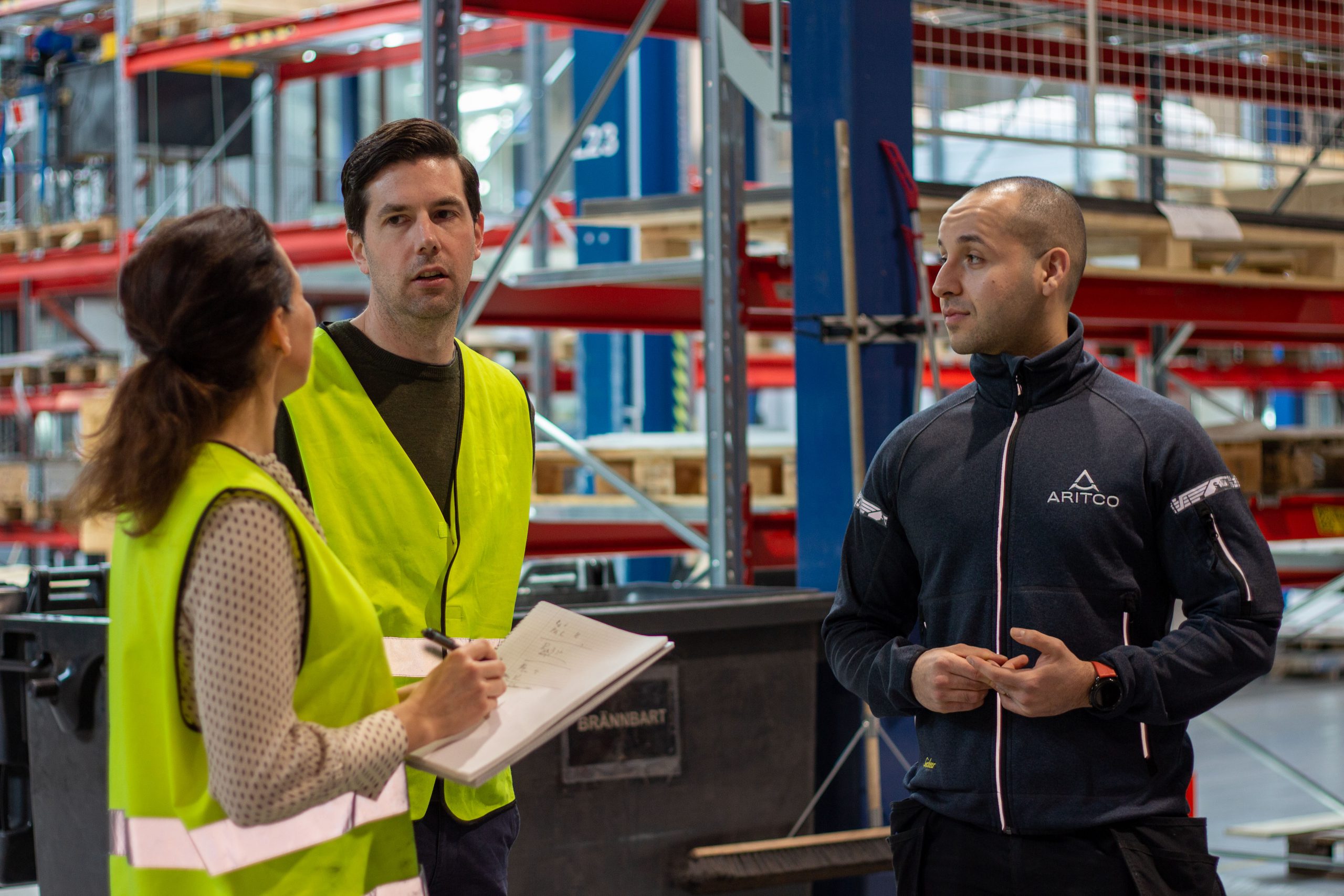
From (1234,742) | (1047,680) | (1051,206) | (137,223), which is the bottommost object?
(1234,742)

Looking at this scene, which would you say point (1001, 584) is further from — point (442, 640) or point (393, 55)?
point (393, 55)

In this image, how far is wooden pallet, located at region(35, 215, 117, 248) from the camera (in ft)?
39.5

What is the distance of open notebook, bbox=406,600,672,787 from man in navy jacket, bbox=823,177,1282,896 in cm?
50

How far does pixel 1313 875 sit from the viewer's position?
566 cm

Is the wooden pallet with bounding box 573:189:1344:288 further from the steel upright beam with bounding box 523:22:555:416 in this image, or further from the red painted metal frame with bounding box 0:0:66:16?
the red painted metal frame with bounding box 0:0:66:16

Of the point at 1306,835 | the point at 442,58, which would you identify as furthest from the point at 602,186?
the point at 1306,835

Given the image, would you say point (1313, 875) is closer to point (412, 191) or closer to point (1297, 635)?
point (1297, 635)

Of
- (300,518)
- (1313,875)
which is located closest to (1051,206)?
(300,518)

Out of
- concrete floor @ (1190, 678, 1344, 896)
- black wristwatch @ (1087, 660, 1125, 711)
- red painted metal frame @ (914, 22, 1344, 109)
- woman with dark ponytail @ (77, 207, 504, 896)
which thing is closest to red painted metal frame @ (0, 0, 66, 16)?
red painted metal frame @ (914, 22, 1344, 109)

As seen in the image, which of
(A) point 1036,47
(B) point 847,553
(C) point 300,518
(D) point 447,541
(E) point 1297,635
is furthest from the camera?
(E) point 1297,635

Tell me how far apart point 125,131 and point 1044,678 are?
1098cm

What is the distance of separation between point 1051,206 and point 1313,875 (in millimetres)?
4204

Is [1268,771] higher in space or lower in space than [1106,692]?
lower

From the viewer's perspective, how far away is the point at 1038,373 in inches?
95.0
